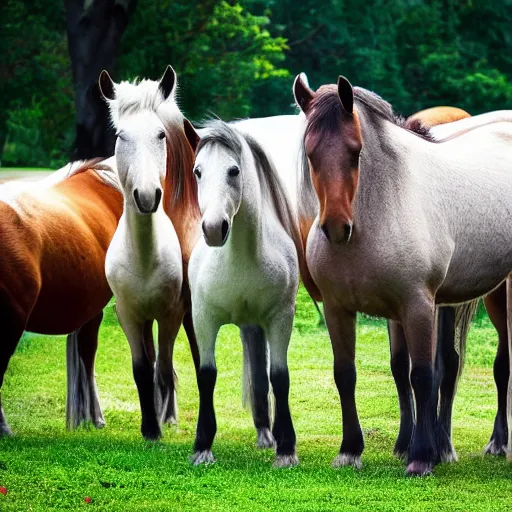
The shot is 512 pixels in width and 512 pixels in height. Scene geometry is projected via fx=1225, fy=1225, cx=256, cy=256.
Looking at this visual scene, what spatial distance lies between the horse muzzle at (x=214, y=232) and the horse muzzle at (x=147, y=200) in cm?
80

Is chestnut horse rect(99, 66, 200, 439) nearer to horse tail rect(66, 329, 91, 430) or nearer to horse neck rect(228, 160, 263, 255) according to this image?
horse neck rect(228, 160, 263, 255)

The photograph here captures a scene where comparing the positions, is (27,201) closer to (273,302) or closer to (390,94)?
(273,302)

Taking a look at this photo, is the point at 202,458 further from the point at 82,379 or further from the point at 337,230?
the point at 82,379

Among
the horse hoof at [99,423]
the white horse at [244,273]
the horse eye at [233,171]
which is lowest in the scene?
the horse hoof at [99,423]

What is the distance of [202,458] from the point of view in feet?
23.9

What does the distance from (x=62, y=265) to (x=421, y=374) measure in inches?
112

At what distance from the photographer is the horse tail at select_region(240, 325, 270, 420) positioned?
27.5 ft

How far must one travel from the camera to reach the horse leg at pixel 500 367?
8359 mm

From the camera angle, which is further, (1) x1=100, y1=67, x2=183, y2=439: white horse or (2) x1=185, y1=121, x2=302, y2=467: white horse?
(1) x1=100, y1=67, x2=183, y2=439: white horse

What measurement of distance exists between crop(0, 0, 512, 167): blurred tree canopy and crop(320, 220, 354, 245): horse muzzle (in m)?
12.9

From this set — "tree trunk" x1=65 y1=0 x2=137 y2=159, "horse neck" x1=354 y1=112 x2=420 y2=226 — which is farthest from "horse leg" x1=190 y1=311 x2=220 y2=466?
"tree trunk" x1=65 y1=0 x2=137 y2=159

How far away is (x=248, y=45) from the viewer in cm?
2867

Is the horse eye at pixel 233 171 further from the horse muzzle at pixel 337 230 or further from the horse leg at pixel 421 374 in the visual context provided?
the horse leg at pixel 421 374

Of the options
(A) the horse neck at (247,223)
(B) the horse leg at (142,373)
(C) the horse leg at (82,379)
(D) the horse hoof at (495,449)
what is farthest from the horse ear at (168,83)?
(D) the horse hoof at (495,449)
